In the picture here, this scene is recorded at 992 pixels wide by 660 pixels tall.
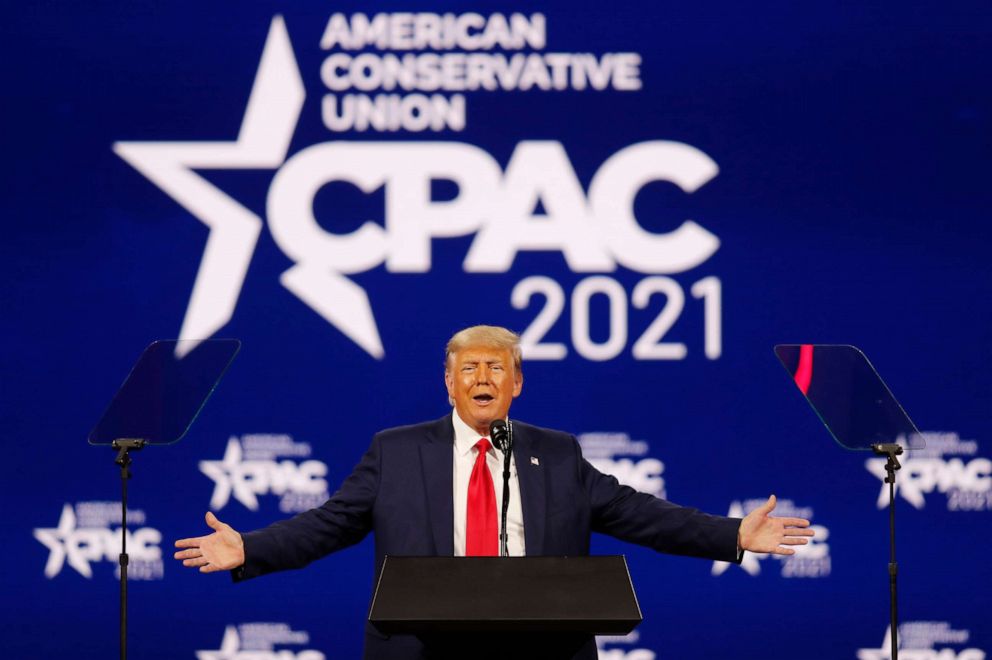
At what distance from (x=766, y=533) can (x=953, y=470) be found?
1.99 metres

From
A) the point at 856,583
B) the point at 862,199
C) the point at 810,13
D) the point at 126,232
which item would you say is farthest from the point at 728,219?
the point at 126,232

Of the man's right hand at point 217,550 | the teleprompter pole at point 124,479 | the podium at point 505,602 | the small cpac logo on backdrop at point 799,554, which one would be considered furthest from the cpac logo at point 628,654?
the podium at point 505,602

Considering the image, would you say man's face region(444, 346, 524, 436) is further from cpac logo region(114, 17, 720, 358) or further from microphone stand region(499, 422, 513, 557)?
cpac logo region(114, 17, 720, 358)

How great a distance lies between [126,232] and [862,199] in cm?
301

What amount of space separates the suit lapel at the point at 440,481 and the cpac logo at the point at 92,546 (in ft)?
6.52

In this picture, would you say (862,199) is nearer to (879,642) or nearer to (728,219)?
(728,219)

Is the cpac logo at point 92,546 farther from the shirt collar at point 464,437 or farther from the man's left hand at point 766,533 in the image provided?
the man's left hand at point 766,533

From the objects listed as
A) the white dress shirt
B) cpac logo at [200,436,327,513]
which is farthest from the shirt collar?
cpac logo at [200,436,327,513]

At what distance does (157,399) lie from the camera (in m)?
4.58

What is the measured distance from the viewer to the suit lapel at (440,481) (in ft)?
12.5

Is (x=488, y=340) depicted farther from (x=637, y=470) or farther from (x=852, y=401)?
(x=637, y=470)

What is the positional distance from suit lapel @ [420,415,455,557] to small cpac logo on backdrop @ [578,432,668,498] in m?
1.56

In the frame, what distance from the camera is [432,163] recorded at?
18.1ft

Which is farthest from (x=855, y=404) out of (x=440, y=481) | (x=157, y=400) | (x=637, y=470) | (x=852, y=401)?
(x=157, y=400)
